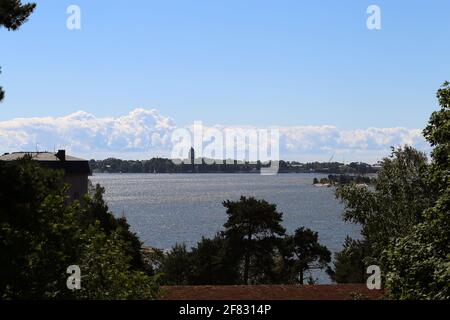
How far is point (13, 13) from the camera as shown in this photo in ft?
56.6

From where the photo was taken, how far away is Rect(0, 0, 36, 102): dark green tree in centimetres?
1691

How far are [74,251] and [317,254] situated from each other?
142 feet

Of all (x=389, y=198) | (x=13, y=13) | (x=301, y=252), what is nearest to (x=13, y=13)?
(x=13, y=13)

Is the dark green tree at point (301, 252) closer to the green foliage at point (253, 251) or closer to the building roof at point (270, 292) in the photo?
the green foliage at point (253, 251)

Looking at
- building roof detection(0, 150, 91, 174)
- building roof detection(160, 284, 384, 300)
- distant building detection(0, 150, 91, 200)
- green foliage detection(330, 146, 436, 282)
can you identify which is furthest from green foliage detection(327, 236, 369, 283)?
building roof detection(0, 150, 91, 174)

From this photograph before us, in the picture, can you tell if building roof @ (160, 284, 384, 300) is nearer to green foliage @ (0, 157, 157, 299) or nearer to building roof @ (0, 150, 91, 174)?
green foliage @ (0, 157, 157, 299)

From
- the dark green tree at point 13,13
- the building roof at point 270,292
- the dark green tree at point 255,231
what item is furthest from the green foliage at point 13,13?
the dark green tree at point 255,231

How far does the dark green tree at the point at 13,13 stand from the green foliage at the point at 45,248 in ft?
9.28

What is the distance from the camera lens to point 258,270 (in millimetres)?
59406

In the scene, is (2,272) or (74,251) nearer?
(2,272)

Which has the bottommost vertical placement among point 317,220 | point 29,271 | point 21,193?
point 317,220
